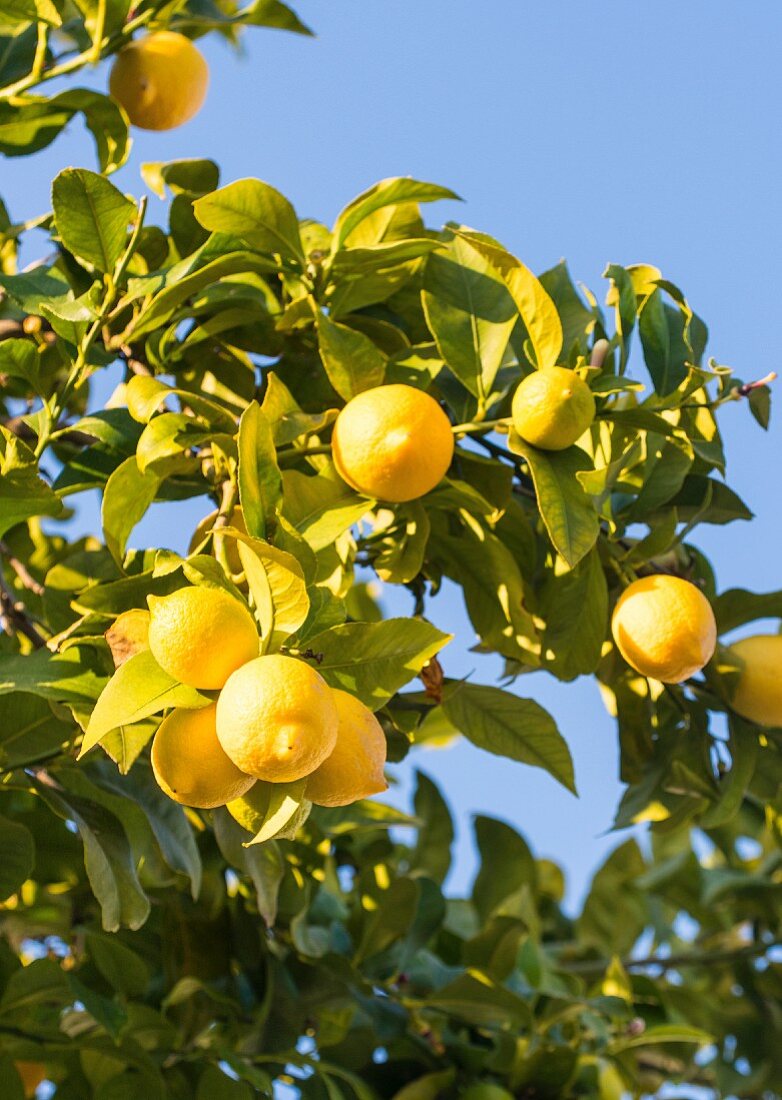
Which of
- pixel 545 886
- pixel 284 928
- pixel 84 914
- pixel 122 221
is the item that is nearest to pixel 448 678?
pixel 122 221

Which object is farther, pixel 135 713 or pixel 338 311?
pixel 338 311

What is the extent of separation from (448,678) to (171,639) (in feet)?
1.67

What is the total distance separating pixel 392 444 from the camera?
1.27m

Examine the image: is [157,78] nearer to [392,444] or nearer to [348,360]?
[348,360]

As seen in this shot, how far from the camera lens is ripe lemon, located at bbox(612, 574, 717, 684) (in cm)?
137

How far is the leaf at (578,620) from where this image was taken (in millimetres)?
1489

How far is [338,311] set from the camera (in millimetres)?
1530

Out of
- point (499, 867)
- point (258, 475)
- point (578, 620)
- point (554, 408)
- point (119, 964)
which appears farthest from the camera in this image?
point (499, 867)

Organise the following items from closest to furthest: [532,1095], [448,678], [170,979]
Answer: [448,678]
[170,979]
[532,1095]

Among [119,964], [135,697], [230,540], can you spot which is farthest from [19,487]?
[119,964]

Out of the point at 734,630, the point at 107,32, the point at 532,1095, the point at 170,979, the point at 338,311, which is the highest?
the point at 107,32

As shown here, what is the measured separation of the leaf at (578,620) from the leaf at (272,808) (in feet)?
1.58

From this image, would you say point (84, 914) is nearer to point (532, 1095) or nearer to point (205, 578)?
point (532, 1095)

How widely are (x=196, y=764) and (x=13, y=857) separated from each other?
58 cm
